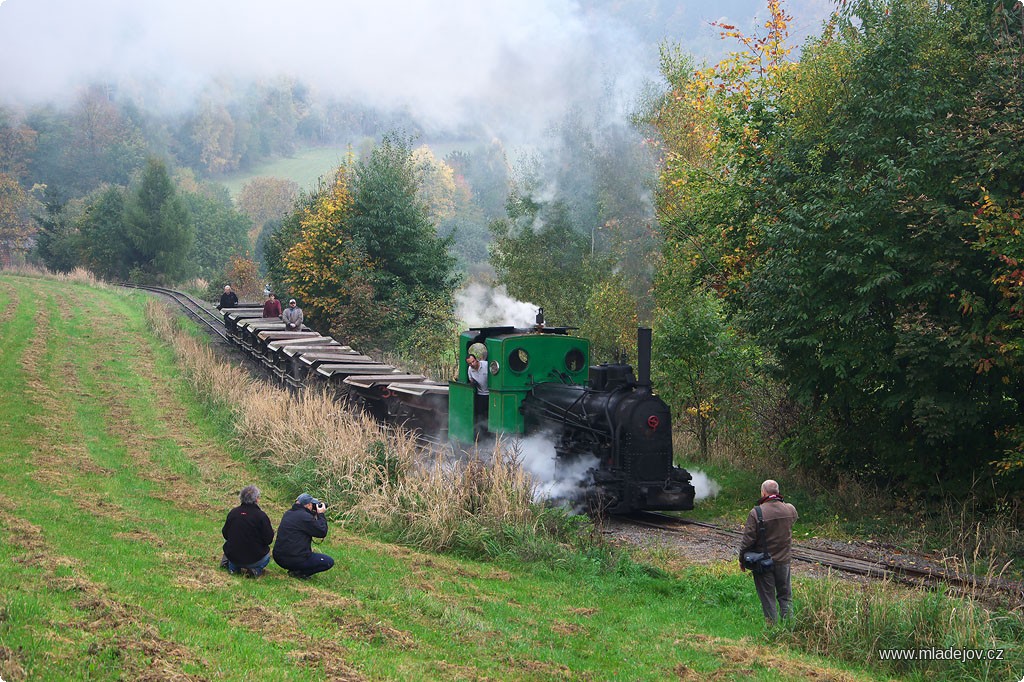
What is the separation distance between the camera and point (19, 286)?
43.4 metres

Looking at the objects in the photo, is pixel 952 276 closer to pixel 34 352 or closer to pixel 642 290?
pixel 34 352

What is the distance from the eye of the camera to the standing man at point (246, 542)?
920cm

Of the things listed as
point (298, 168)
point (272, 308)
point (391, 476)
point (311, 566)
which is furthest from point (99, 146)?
point (311, 566)

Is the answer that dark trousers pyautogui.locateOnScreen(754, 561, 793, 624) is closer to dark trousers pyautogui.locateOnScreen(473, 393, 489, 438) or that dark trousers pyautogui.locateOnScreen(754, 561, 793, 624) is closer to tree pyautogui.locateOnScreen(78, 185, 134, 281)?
dark trousers pyautogui.locateOnScreen(473, 393, 489, 438)

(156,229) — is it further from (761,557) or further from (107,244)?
(761,557)

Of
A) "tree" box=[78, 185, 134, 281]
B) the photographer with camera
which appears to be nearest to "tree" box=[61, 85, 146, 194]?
"tree" box=[78, 185, 134, 281]

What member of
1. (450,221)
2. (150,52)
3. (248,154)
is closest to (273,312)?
(450,221)

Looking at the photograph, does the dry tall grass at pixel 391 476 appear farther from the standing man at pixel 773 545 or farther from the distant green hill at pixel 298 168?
the distant green hill at pixel 298 168

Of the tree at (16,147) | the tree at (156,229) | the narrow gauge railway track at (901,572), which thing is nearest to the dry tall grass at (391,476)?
the narrow gauge railway track at (901,572)

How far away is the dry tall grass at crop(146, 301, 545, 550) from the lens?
1162 cm

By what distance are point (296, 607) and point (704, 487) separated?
916 centimetres

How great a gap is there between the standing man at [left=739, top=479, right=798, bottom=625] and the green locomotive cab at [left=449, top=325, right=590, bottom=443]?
21.0 feet

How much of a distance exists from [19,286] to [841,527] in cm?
4085

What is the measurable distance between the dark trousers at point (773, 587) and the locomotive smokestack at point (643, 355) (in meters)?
4.86
